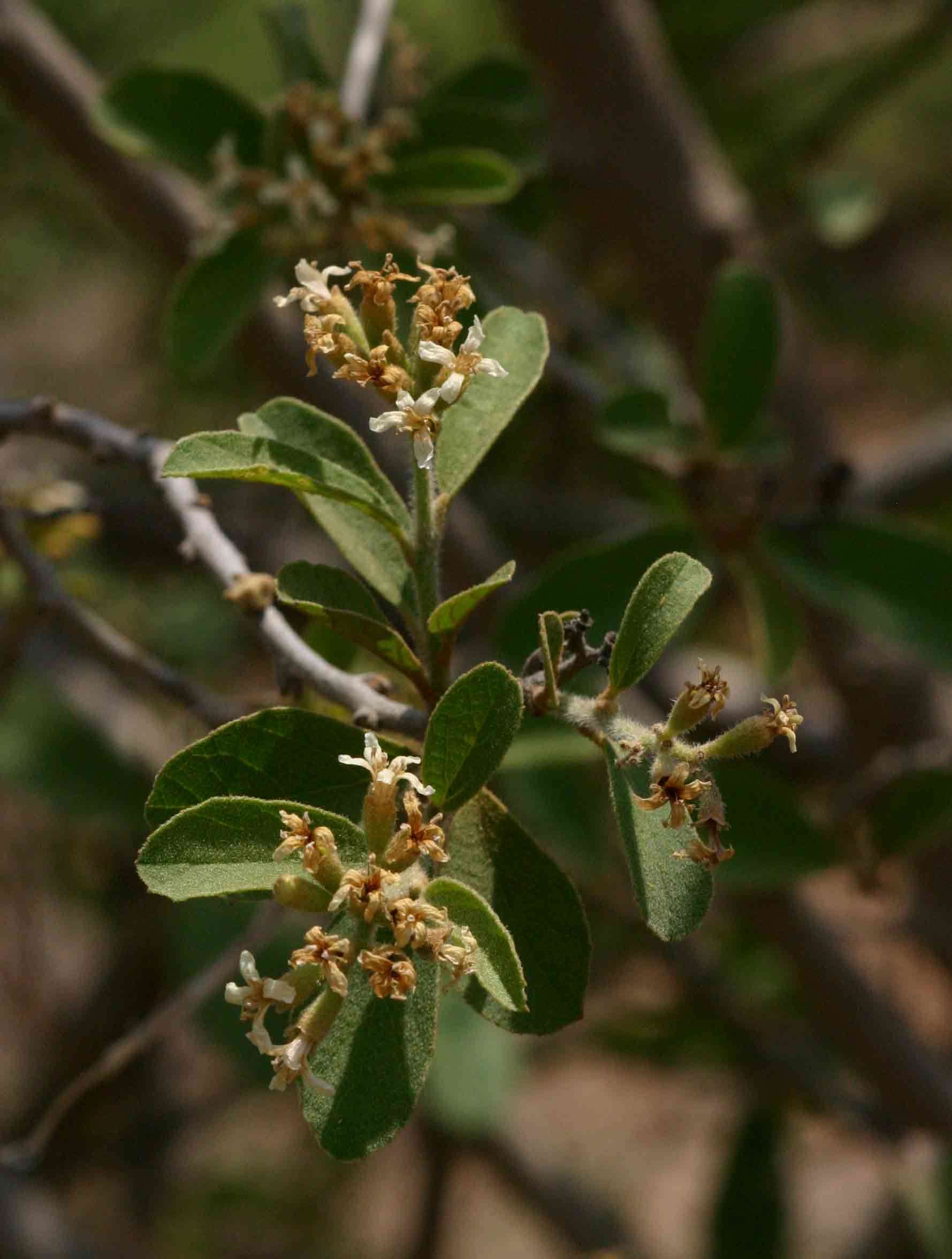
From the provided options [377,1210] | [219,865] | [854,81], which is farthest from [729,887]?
[377,1210]

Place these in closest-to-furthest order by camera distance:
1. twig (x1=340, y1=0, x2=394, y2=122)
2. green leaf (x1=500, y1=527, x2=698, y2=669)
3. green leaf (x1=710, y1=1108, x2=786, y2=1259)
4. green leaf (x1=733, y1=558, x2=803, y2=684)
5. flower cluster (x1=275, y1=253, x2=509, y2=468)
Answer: flower cluster (x1=275, y1=253, x2=509, y2=468) < green leaf (x1=500, y1=527, x2=698, y2=669) < green leaf (x1=733, y1=558, x2=803, y2=684) < twig (x1=340, y1=0, x2=394, y2=122) < green leaf (x1=710, y1=1108, x2=786, y2=1259)

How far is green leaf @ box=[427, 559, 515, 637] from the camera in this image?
0.76 m

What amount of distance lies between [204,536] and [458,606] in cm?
28

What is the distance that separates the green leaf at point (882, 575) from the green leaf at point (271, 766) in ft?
2.30

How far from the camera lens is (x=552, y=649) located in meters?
0.81

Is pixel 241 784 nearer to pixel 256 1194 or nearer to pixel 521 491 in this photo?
pixel 521 491

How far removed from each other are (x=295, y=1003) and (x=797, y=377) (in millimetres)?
1573

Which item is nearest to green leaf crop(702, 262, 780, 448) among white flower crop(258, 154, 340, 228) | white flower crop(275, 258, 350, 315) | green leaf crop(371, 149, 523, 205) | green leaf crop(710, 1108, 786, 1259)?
green leaf crop(371, 149, 523, 205)

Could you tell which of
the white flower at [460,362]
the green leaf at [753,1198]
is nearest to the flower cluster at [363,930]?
the white flower at [460,362]

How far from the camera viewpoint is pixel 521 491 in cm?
237

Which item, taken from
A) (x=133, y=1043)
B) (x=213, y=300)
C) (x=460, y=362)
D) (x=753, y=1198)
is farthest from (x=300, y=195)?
(x=753, y=1198)

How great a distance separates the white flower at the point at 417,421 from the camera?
2.66 feet

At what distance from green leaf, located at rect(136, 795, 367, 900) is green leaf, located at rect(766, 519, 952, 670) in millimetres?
765

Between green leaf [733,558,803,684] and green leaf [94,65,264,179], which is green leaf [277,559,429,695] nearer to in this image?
green leaf [733,558,803,684]
